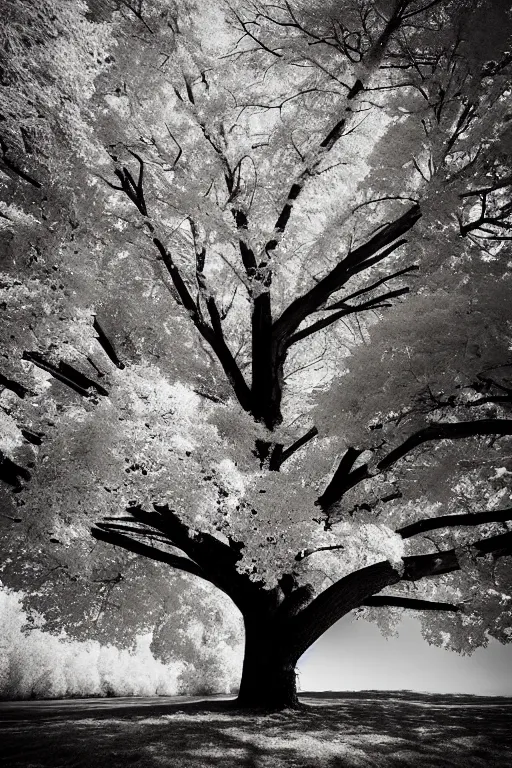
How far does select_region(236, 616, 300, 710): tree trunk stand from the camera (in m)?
6.23

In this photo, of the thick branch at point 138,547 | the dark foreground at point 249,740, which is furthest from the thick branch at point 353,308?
the dark foreground at point 249,740

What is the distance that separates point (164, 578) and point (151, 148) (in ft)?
22.0

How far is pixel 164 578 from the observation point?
8914 millimetres

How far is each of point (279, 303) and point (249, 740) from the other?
547 cm

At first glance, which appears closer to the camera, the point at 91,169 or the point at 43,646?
the point at 91,169

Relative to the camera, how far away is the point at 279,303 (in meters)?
7.88

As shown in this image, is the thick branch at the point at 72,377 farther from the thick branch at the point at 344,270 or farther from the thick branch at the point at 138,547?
the thick branch at the point at 344,270

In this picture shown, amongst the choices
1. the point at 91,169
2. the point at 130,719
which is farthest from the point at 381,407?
the point at 130,719

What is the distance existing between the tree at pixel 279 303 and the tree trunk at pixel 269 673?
33 mm

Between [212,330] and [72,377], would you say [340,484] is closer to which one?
[212,330]

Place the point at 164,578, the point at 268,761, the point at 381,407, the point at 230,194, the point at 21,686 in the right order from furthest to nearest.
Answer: the point at 21,686 → the point at 164,578 → the point at 230,194 → the point at 381,407 → the point at 268,761

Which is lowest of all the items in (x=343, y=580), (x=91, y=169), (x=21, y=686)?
(x=21, y=686)

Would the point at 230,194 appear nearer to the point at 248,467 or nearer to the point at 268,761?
the point at 248,467

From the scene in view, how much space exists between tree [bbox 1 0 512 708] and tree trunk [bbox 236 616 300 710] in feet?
0.11
